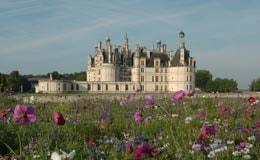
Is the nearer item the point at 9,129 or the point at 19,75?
the point at 9,129

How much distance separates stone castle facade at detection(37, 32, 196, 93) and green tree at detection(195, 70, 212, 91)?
32.9 meters

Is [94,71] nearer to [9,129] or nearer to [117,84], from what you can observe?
[117,84]

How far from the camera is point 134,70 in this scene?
5236 inches

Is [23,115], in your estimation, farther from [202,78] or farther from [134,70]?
[202,78]

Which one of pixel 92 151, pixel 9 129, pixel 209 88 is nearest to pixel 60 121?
pixel 92 151

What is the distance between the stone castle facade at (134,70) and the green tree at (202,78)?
3288cm

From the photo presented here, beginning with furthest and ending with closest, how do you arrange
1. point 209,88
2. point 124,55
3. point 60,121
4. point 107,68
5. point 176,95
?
point 209,88 → point 124,55 → point 107,68 → point 176,95 → point 60,121

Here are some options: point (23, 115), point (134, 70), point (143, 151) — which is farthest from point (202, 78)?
point (143, 151)

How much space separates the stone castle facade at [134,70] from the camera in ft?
423

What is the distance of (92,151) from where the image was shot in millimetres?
5457

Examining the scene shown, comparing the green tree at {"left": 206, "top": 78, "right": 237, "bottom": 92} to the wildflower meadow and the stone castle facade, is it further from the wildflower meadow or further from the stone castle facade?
the wildflower meadow

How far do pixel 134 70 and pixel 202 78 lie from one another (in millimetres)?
46181

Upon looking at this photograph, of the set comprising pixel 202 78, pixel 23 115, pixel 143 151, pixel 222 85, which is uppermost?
pixel 202 78

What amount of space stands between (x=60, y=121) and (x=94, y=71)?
13180cm
